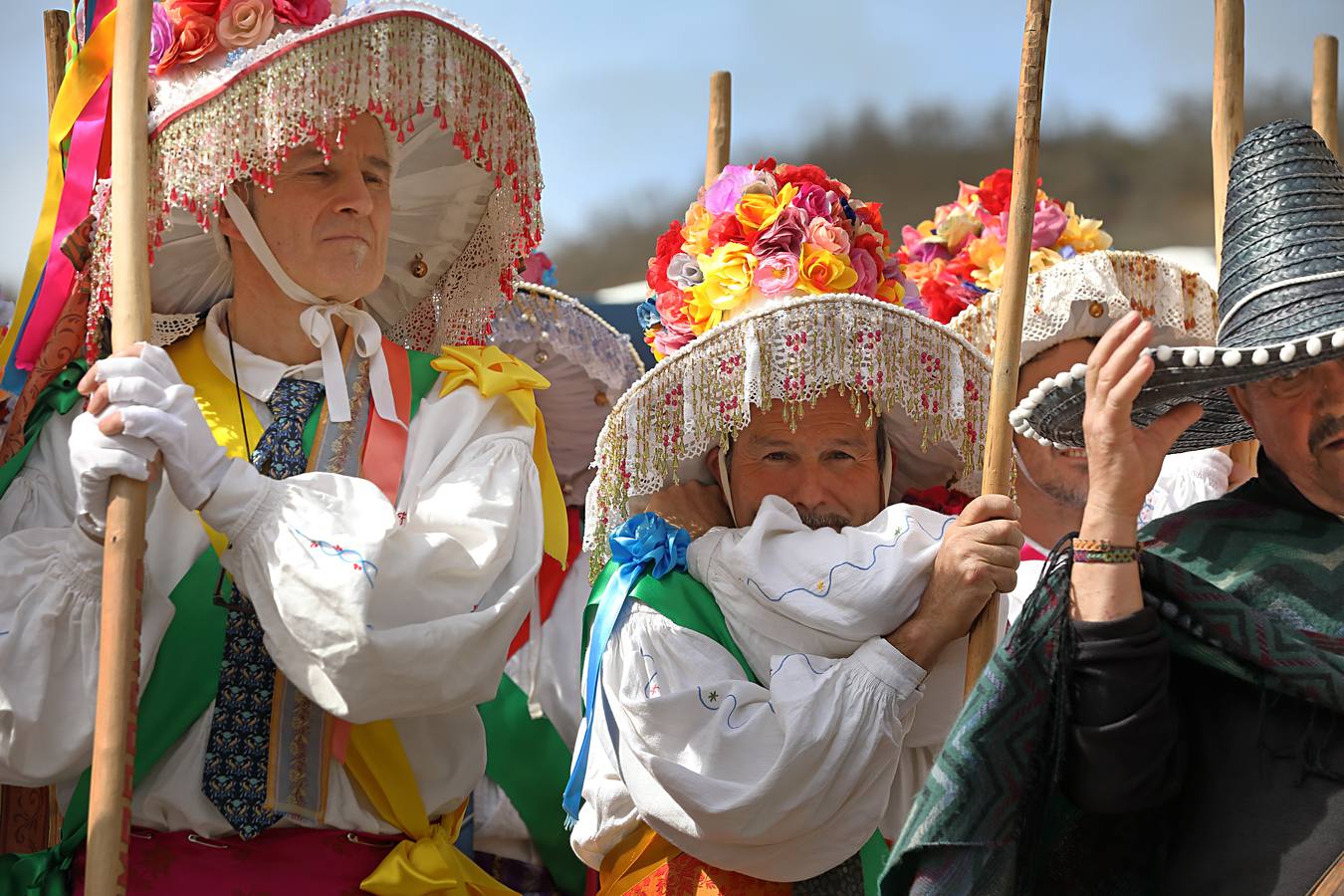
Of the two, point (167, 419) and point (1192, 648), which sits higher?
point (167, 419)

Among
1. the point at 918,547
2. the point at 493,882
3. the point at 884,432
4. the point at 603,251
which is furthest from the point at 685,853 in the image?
the point at 603,251

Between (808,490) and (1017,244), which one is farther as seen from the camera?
(808,490)

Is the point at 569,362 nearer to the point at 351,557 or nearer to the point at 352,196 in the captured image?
the point at 352,196

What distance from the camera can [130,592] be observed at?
302cm

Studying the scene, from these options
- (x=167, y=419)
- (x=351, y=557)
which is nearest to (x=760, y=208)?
(x=351, y=557)

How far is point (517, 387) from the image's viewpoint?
3.57m

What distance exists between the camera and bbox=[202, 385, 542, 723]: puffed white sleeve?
304 centimetres

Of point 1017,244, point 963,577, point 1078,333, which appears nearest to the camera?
point 1017,244

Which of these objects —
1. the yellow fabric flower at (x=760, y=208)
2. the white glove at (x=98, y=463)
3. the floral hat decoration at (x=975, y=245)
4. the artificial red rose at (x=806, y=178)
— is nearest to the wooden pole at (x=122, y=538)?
the white glove at (x=98, y=463)

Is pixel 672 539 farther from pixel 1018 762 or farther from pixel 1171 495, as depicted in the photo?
pixel 1171 495

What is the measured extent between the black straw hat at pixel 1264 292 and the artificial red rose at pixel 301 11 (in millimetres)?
1627

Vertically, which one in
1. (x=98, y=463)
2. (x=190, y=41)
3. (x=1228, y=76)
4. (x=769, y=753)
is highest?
(x=190, y=41)

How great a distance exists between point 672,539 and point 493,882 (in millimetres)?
727

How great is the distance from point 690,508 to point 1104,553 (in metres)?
1.40
